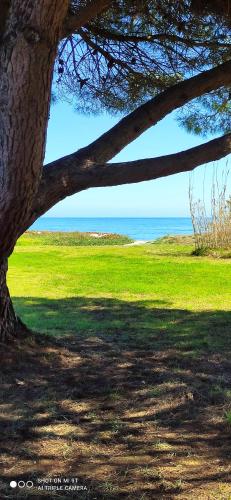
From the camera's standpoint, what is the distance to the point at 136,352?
168 inches

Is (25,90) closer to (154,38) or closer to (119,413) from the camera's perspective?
(119,413)

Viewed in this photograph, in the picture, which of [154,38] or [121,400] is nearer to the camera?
[121,400]

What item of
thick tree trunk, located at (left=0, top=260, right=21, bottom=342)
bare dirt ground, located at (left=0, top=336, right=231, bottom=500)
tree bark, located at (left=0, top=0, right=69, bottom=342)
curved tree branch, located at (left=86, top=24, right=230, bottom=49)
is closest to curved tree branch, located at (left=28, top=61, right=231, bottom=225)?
tree bark, located at (left=0, top=0, right=69, bottom=342)

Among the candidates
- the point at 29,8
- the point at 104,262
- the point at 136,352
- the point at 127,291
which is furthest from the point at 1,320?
the point at 104,262

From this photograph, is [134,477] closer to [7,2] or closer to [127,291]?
[7,2]

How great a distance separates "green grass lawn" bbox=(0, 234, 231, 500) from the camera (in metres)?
2.19

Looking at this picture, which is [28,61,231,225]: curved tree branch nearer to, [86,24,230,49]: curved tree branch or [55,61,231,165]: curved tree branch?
[55,61,231,165]: curved tree branch

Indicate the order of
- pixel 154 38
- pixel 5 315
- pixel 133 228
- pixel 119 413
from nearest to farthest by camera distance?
pixel 119 413
pixel 5 315
pixel 154 38
pixel 133 228

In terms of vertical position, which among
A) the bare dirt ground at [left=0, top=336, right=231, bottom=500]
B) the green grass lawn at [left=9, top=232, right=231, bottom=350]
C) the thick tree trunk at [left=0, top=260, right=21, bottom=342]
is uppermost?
the thick tree trunk at [left=0, top=260, right=21, bottom=342]

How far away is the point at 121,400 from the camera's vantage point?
10.2ft

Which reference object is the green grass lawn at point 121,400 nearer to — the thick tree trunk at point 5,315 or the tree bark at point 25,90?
the thick tree trunk at point 5,315

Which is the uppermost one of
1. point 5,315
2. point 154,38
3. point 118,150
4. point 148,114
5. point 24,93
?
point 154,38

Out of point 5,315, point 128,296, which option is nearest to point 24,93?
point 5,315

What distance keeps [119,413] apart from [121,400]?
19cm
